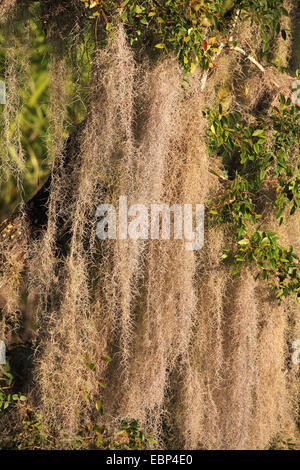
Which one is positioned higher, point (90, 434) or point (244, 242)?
point (244, 242)

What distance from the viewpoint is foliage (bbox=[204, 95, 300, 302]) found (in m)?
2.76

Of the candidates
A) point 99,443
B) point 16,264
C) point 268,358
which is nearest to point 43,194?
point 16,264

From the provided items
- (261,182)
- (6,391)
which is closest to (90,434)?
(6,391)

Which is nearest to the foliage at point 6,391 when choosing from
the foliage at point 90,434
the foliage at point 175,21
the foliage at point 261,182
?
the foliage at point 90,434

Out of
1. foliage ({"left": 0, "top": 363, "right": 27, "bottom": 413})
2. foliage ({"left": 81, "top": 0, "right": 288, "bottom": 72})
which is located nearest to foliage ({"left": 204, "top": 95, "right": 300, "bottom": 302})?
foliage ({"left": 81, "top": 0, "right": 288, "bottom": 72})

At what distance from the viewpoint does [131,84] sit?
8.08 ft

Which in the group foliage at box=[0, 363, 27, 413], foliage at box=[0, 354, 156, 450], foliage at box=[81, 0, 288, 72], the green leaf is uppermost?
foliage at box=[81, 0, 288, 72]

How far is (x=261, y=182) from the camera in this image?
9.33 feet

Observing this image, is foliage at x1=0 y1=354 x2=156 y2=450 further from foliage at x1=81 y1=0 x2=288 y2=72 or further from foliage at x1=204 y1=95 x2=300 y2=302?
foliage at x1=81 y1=0 x2=288 y2=72

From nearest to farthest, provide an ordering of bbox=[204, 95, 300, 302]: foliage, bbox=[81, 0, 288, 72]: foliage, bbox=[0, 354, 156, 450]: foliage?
bbox=[81, 0, 288, 72]: foliage < bbox=[0, 354, 156, 450]: foliage < bbox=[204, 95, 300, 302]: foliage

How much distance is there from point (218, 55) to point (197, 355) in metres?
1.29

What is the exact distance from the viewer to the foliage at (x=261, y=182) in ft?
9.05

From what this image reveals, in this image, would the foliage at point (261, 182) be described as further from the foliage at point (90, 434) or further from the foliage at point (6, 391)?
the foliage at point (6, 391)

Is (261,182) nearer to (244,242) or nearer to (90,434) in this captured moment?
(244,242)
